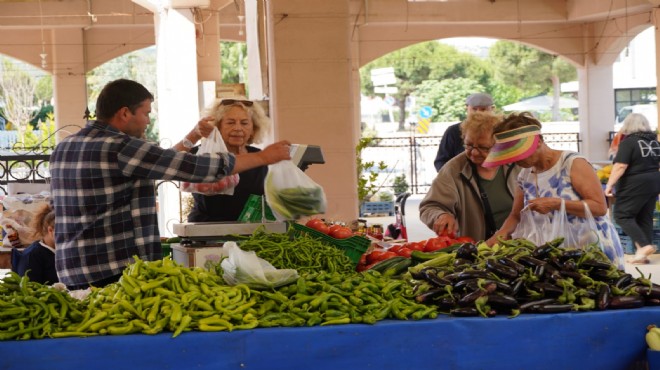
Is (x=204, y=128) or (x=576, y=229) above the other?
(x=204, y=128)

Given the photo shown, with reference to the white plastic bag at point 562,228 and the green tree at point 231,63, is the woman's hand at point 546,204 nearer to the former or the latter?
the white plastic bag at point 562,228

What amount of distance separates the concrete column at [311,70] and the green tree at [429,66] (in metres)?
37.5

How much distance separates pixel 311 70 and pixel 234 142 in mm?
2832

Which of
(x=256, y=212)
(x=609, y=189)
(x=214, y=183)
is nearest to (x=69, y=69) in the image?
(x=609, y=189)

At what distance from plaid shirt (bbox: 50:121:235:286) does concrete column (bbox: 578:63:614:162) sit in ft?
68.1

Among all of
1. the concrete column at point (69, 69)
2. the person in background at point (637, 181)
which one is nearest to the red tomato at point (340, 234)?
the person in background at point (637, 181)

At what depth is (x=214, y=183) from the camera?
526 cm

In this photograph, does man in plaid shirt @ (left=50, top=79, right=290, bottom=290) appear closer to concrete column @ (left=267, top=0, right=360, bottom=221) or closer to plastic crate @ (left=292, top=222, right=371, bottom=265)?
plastic crate @ (left=292, top=222, right=371, bottom=265)

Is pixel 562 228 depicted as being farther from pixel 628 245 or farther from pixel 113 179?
pixel 628 245

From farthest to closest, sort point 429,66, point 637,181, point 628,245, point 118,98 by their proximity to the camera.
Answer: point 429,66 → point 628,245 → point 637,181 → point 118,98

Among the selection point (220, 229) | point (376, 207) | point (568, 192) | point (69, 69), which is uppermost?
A: point (69, 69)

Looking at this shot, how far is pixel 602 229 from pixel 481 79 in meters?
42.9

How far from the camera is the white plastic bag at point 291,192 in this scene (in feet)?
16.0

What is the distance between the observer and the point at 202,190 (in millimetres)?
5262
